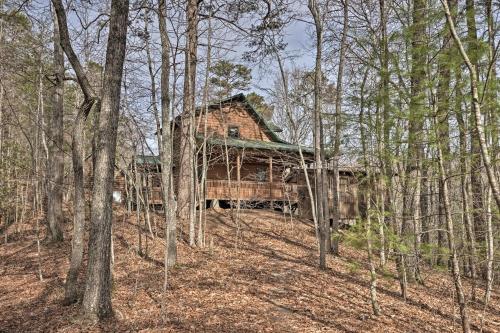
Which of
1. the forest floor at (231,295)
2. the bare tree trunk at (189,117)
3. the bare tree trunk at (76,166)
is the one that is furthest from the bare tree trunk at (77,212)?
the bare tree trunk at (189,117)

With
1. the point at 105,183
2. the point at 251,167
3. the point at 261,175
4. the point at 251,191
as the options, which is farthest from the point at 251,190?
the point at 105,183

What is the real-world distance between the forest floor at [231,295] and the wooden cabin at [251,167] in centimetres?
676

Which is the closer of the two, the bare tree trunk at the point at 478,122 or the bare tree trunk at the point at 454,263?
the bare tree trunk at the point at 478,122

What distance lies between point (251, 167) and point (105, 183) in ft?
65.8

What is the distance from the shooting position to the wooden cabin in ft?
66.9

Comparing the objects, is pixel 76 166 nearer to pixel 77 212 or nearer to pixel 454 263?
pixel 77 212

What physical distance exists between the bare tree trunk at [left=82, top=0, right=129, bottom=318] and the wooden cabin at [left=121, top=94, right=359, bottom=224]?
37.9 feet

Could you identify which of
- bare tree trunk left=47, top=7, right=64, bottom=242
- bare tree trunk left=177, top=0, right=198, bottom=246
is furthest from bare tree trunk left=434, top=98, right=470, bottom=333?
bare tree trunk left=47, top=7, right=64, bottom=242

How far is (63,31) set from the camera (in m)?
6.83

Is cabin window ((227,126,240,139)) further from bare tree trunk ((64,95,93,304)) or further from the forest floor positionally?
bare tree trunk ((64,95,93,304))

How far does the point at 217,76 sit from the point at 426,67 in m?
13.6

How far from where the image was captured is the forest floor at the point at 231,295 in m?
6.46

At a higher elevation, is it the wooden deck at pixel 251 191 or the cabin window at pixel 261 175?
the cabin window at pixel 261 175

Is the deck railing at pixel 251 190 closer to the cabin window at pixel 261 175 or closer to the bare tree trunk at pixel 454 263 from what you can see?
the cabin window at pixel 261 175
